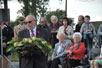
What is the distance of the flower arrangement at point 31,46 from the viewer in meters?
5.33

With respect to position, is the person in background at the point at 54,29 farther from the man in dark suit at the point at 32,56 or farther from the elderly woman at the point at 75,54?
the man in dark suit at the point at 32,56

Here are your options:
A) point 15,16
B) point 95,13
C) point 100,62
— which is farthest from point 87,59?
point 15,16

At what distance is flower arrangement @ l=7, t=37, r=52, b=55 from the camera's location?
533 centimetres

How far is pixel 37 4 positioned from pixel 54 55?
5791 millimetres

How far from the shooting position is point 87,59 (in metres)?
8.47

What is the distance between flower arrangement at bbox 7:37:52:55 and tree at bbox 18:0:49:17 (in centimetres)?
872

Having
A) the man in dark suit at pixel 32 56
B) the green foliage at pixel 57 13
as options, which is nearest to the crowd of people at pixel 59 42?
the man in dark suit at pixel 32 56

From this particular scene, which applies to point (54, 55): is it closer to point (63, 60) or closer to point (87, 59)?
point (63, 60)

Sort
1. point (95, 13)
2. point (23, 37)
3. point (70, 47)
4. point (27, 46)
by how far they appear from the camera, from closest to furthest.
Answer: point (27, 46) → point (23, 37) → point (70, 47) → point (95, 13)

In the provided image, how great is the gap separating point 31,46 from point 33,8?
8930 mm

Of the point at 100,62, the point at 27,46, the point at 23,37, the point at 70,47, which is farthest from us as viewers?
the point at 70,47

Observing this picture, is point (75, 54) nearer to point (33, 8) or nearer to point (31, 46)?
point (31, 46)

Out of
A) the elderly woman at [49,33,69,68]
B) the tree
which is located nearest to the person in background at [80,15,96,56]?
the elderly woman at [49,33,69,68]

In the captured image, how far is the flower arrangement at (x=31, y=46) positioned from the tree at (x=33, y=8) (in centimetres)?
872
